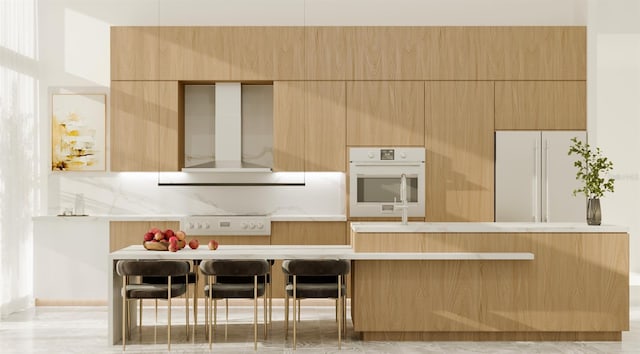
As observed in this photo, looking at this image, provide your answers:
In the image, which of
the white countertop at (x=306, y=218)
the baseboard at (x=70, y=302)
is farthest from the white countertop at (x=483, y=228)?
the baseboard at (x=70, y=302)

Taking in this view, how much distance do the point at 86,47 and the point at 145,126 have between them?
4.08ft

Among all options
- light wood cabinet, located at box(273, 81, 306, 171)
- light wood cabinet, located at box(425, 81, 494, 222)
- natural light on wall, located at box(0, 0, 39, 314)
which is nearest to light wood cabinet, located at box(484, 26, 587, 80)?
light wood cabinet, located at box(425, 81, 494, 222)

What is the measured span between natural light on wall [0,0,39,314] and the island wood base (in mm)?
3530

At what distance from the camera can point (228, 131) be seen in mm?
7129

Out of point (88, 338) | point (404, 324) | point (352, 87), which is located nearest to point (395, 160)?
point (352, 87)

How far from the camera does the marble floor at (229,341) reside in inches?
199

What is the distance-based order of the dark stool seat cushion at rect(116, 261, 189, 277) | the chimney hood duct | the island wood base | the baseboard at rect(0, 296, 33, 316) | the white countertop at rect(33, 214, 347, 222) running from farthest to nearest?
the chimney hood duct
the white countertop at rect(33, 214, 347, 222)
the baseboard at rect(0, 296, 33, 316)
the island wood base
the dark stool seat cushion at rect(116, 261, 189, 277)

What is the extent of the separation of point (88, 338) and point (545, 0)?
5.76m

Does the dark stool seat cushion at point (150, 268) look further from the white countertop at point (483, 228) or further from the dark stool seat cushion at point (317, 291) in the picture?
the white countertop at point (483, 228)

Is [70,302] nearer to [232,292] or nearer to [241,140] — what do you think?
[241,140]

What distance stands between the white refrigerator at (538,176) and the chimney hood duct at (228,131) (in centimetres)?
243

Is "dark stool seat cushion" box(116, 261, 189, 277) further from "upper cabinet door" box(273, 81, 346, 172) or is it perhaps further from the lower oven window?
the lower oven window

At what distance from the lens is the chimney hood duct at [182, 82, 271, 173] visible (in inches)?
279

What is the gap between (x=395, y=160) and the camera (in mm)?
6953
